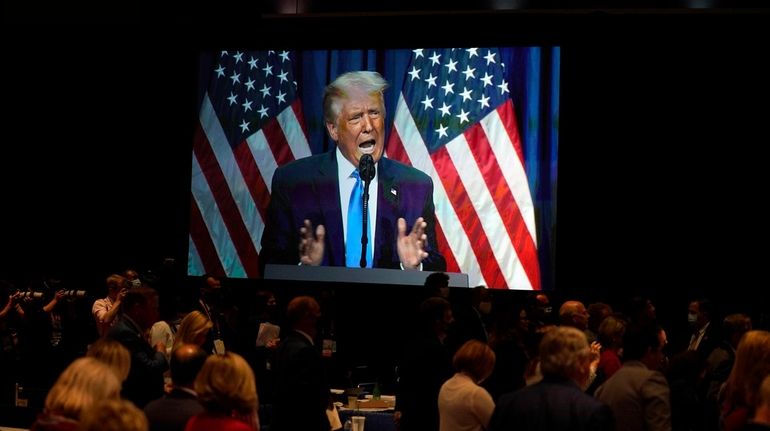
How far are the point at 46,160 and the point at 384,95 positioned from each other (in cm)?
486

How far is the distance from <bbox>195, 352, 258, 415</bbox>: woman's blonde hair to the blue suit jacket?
746 centimetres

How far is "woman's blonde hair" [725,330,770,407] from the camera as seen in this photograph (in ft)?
14.9

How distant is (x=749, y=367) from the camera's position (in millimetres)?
4586

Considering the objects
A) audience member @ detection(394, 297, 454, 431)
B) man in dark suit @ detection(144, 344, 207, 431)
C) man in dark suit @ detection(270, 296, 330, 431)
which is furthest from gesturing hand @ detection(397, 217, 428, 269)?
man in dark suit @ detection(144, 344, 207, 431)

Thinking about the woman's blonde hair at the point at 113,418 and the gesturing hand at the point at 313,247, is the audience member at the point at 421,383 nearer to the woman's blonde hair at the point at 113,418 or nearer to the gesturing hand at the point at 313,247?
the woman's blonde hair at the point at 113,418

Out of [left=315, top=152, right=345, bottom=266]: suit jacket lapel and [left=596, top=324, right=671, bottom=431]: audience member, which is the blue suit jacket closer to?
[left=315, top=152, right=345, bottom=266]: suit jacket lapel

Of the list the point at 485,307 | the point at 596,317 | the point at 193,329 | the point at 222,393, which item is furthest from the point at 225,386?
the point at 485,307

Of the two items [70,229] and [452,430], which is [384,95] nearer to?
[70,229]

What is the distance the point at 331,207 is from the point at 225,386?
7.93 meters

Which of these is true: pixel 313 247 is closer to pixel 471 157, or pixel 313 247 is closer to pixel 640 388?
pixel 471 157

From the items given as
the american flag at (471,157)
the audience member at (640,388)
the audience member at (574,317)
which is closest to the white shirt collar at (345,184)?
the american flag at (471,157)

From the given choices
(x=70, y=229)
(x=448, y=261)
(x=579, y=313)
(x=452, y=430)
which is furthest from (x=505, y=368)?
(x=70, y=229)

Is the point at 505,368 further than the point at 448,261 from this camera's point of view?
No

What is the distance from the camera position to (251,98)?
12148mm
